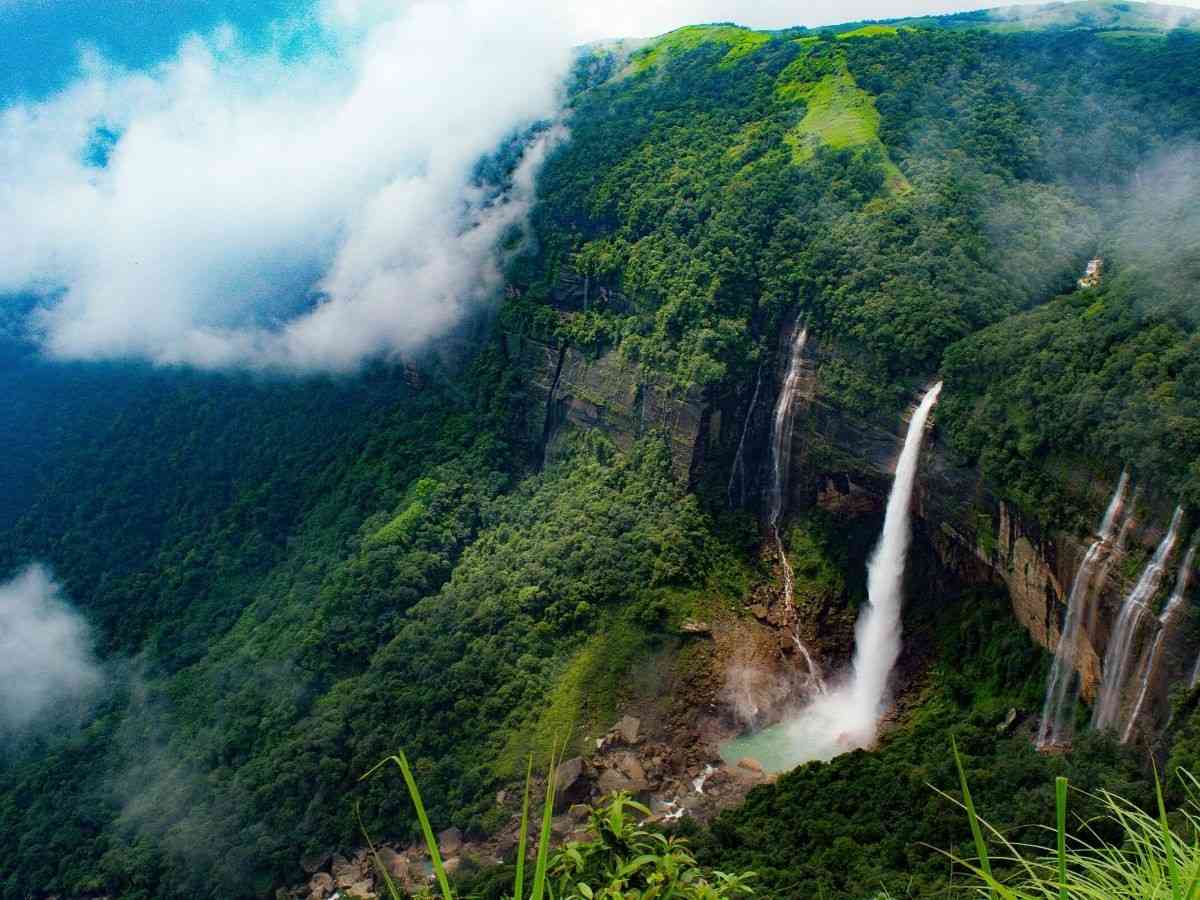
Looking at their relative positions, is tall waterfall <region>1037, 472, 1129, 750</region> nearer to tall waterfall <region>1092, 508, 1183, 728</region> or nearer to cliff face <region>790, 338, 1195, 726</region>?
cliff face <region>790, 338, 1195, 726</region>

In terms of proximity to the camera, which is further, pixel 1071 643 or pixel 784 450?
pixel 784 450

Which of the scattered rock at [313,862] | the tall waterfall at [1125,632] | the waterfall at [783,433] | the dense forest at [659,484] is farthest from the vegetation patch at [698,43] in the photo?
the scattered rock at [313,862]

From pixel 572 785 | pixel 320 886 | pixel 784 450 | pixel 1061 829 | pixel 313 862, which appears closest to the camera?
pixel 1061 829

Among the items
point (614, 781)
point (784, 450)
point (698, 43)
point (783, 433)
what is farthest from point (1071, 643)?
point (698, 43)

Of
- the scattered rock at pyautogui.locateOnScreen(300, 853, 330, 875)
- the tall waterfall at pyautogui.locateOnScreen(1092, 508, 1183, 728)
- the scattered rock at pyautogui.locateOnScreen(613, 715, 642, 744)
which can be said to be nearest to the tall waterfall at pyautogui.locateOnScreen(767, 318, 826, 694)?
the scattered rock at pyautogui.locateOnScreen(613, 715, 642, 744)

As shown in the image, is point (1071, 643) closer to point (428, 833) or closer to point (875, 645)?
point (875, 645)

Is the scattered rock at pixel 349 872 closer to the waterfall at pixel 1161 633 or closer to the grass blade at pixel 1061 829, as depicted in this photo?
the waterfall at pixel 1161 633

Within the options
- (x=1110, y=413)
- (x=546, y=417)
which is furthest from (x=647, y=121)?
(x=1110, y=413)
